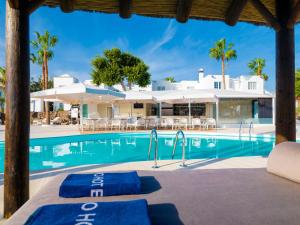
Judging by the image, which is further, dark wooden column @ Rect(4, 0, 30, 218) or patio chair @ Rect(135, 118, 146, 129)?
patio chair @ Rect(135, 118, 146, 129)

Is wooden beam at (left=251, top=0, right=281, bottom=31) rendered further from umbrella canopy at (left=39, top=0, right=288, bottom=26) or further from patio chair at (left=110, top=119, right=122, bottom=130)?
patio chair at (left=110, top=119, right=122, bottom=130)

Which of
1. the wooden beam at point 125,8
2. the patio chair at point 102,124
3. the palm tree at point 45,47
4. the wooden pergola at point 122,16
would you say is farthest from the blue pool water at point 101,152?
the palm tree at point 45,47

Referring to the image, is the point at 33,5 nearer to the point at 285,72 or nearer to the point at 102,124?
the point at 285,72

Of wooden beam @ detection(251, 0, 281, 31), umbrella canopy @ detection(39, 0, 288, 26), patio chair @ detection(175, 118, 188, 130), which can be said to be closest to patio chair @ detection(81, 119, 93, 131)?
patio chair @ detection(175, 118, 188, 130)

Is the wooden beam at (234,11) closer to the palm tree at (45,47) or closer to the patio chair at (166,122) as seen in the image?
the patio chair at (166,122)

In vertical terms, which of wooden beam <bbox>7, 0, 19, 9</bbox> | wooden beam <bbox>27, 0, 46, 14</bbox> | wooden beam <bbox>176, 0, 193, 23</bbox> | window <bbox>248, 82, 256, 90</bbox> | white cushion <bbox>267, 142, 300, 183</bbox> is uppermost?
window <bbox>248, 82, 256, 90</bbox>

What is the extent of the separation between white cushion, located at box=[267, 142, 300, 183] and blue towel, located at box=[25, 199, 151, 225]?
1575 millimetres

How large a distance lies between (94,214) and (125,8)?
2.87m

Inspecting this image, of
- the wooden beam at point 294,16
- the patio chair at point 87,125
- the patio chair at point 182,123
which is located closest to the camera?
the wooden beam at point 294,16

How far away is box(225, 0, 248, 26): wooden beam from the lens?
3289 millimetres

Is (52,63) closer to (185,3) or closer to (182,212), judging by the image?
(185,3)

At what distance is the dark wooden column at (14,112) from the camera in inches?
99.3

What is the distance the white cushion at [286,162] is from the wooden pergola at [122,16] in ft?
3.41

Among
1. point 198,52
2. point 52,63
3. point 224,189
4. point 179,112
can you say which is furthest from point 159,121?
point 198,52
